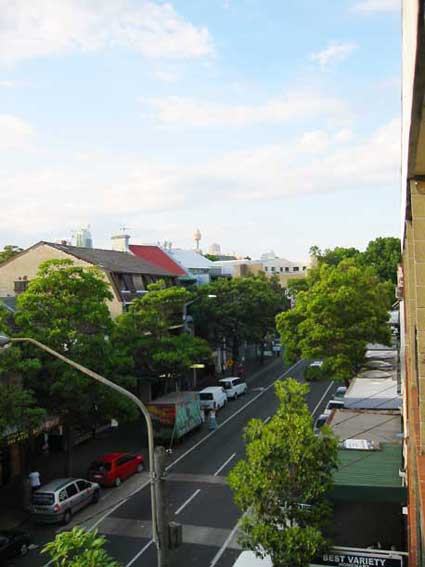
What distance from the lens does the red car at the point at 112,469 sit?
25.4m

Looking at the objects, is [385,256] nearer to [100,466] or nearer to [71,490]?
[100,466]

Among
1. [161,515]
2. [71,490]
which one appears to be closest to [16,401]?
[71,490]

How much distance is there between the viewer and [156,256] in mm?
57531

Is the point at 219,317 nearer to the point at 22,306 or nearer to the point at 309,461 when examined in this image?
the point at 22,306

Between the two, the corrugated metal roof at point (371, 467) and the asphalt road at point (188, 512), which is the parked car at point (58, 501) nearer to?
the asphalt road at point (188, 512)

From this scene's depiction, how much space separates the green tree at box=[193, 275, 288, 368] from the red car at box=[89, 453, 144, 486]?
24.5 meters

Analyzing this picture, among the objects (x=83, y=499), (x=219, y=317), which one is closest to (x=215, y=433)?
(x=83, y=499)

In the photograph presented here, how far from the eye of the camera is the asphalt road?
18.6 meters

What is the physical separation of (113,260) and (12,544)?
1049 inches

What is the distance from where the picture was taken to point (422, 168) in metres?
7.28

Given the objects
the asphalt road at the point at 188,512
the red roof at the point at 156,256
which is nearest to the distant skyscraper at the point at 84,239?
the red roof at the point at 156,256

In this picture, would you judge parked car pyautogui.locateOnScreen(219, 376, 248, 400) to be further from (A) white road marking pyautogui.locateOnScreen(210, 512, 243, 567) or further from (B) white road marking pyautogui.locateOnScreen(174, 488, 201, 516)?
(A) white road marking pyautogui.locateOnScreen(210, 512, 243, 567)

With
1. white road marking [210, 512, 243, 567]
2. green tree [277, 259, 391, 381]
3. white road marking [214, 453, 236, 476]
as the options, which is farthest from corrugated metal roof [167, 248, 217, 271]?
white road marking [210, 512, 243, 567]

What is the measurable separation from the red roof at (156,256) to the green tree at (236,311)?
15.8ft
